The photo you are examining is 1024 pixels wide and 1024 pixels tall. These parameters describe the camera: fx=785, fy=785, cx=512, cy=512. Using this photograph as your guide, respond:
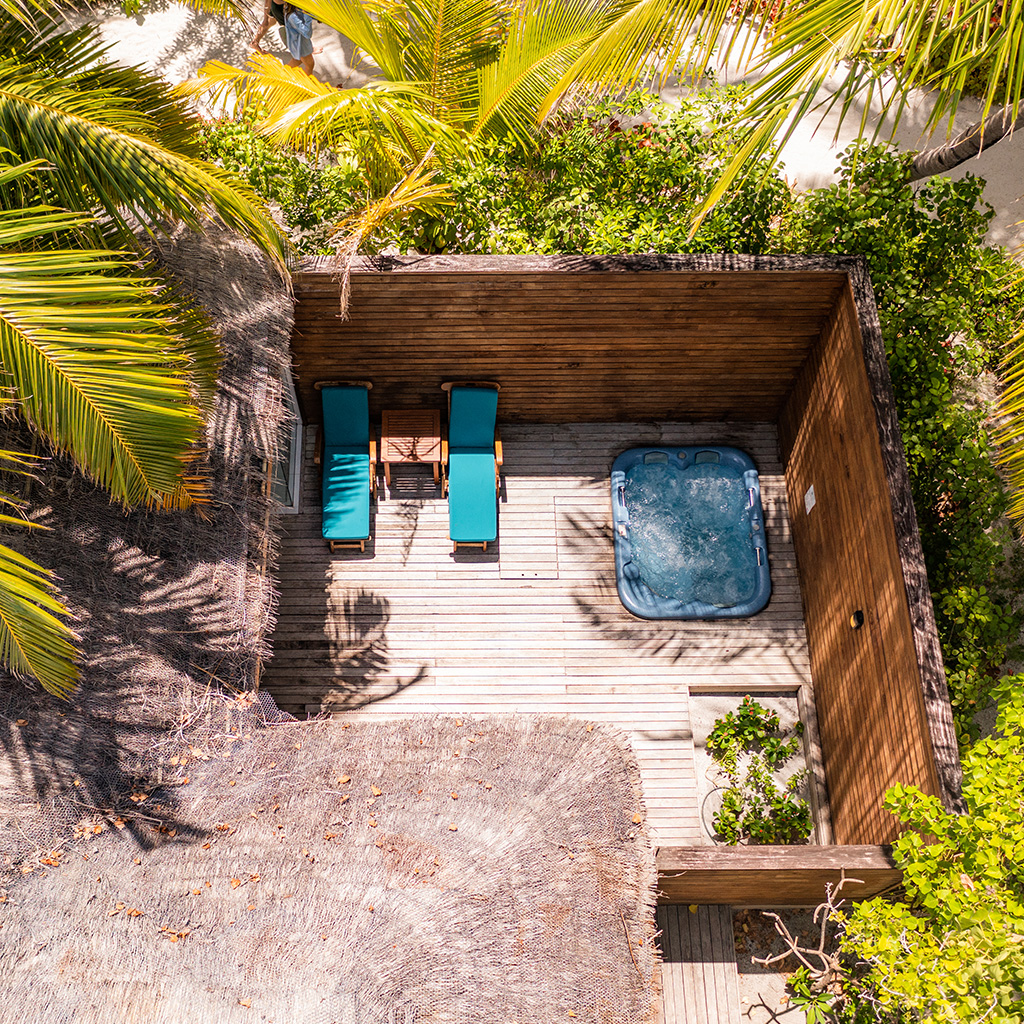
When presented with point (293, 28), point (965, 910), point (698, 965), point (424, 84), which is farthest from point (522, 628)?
point (293, 28)

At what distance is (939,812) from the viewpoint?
384cm

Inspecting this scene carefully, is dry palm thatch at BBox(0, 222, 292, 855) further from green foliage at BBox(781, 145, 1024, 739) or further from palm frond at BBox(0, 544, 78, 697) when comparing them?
green foliage at BBox(781, 145, 1024, 739)

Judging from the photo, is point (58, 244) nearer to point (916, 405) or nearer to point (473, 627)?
point (473, 627)

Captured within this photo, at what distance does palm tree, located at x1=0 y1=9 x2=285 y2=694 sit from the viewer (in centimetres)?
Answer: 324

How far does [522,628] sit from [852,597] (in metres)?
2.61

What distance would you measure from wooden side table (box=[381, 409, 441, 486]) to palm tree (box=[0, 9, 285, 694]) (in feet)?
8.85

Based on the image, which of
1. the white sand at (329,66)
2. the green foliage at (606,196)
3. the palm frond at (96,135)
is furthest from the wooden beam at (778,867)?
the white sand at (329,66)

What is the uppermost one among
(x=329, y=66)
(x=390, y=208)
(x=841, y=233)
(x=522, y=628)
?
(x=329, y=66)

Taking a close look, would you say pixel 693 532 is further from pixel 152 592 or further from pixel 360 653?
pixel 152 592

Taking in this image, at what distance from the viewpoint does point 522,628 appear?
6684 millimetres

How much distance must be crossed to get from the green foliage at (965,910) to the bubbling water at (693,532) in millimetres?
3105

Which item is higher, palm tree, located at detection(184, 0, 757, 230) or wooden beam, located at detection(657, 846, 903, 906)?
palm tree, located at detection(184, 0, 757, 230)

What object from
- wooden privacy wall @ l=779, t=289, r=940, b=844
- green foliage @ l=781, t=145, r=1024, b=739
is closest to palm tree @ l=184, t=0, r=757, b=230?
green foliage @ l=781, t=145, r=1024, b=739

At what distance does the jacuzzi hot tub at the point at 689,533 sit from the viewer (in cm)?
685
